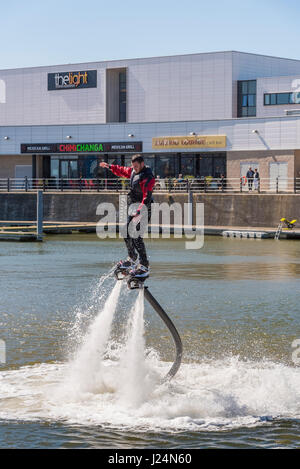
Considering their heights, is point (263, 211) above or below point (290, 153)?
below

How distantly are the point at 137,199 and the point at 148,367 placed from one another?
109 inches

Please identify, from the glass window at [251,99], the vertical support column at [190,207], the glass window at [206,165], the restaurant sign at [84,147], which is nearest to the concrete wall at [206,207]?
the vertical support column at [190,207]

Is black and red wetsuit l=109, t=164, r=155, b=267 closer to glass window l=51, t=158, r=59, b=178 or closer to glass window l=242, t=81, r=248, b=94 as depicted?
glass window l=242, t=81, r=248, b=94

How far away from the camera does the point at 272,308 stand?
1970 cm

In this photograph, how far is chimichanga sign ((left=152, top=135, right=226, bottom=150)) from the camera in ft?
192

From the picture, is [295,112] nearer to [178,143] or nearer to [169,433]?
[178,143]

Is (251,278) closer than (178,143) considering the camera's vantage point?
Yes

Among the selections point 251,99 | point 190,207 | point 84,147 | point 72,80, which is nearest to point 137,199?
point 190,207

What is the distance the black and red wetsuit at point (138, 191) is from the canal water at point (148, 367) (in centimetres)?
60

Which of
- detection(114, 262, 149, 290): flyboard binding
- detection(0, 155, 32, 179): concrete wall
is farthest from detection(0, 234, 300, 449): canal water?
detection(0, 155, 32, 179): concrete wall

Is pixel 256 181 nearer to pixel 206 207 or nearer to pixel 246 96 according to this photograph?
pixel 206 207

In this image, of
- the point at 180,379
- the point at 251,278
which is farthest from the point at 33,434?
the point at 251,278

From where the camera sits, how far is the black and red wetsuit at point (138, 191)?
11094 millimetres

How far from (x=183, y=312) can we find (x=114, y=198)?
110ft
